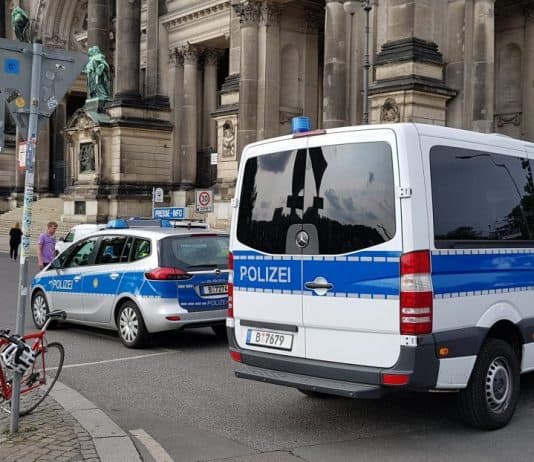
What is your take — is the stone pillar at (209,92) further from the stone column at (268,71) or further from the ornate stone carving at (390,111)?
the ornate stone carving at (390,111)

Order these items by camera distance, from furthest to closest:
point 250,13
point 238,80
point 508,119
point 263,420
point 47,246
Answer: point 238,80, point 250,13, point 508,119, point 47,246, point 263,420

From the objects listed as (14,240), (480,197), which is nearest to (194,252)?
(480,197)

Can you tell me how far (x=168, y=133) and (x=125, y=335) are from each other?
24.7 meters

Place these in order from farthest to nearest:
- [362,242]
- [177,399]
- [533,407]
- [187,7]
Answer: [187,7] < [177,399] < [533,407] < [362,242]

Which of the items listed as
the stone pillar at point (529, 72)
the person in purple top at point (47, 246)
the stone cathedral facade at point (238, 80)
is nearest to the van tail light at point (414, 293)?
the person in purple top at point (47, 246)

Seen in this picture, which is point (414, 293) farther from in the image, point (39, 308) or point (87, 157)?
point (87, 157)

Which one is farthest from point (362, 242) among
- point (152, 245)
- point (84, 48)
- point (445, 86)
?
point (84, 48)

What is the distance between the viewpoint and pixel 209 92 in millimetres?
34750

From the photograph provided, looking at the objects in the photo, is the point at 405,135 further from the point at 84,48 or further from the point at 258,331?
the point at 84,48

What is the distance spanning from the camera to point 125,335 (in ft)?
32.9


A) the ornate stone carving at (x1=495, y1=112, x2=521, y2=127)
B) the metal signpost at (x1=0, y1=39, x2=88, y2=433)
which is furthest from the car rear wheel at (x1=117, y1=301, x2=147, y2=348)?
the ornate stone carving at (x1=495, y1=112, x2=521, y2=127)

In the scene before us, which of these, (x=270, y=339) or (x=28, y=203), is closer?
(x=28, y=203)

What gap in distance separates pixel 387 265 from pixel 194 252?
5.06 metres

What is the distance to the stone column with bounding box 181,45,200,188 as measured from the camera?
33.7 meters
